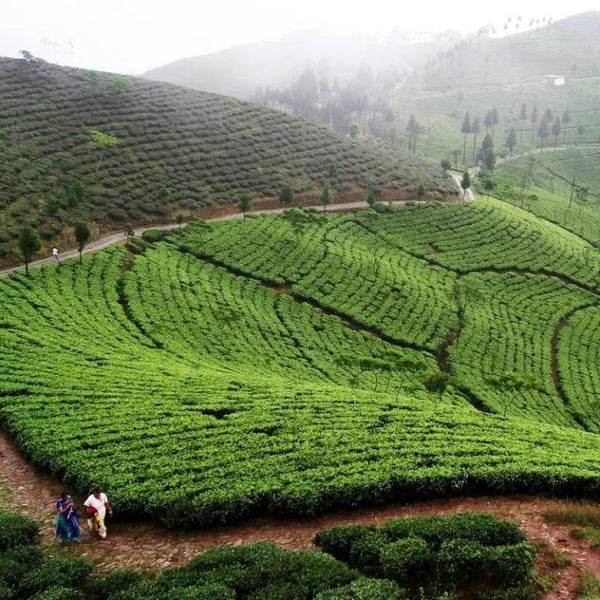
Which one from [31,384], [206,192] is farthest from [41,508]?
[206,192]

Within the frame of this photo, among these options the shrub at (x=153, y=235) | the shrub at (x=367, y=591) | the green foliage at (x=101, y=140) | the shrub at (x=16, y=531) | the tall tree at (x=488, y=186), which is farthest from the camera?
the tall tree at (x=488, y=186)

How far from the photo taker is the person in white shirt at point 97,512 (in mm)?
15750

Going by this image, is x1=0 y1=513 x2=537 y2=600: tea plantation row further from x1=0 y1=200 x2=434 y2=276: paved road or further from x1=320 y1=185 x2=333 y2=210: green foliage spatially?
x1=320 y1=185 x2=333 y2=210: green foliage

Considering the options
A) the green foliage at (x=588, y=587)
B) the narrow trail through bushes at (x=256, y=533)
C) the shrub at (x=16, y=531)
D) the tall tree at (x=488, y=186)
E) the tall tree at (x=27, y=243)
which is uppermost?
the tall tree at (x=27, y=243)

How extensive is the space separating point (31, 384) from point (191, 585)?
16.0 meters

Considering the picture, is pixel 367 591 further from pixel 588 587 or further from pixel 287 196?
pixel 287 196

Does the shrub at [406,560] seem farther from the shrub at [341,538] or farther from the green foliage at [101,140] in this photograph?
the green foliage at [101,140]

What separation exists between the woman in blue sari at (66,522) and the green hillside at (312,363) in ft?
4.89

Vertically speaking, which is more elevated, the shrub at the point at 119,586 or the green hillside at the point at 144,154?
the green hillside at the point at 144,154

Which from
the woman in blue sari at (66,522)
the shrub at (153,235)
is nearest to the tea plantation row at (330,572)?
the woman in blue sari at (66,522)

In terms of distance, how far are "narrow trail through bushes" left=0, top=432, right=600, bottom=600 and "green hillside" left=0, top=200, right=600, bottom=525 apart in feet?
1.54

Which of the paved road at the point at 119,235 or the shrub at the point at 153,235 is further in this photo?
the shrub at the point at 153,235

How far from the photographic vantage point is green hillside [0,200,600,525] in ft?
60.3

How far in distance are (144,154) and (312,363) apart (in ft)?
172
